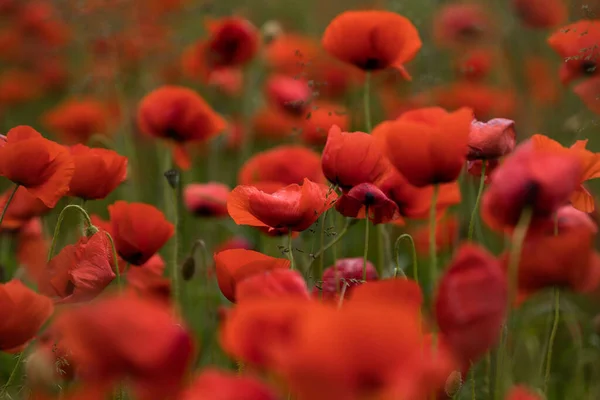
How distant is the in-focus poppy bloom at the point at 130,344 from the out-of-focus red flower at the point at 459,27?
2.64 metres

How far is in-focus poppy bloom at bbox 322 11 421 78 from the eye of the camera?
125cm

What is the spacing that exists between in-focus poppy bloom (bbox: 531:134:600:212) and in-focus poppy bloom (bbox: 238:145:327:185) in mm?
560

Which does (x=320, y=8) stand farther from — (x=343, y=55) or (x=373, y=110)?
(x=343, y=55)

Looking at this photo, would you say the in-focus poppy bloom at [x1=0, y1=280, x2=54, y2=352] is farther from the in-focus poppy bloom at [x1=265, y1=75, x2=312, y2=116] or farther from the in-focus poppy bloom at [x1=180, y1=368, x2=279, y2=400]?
the in-focus poppy bloom at [x1=265, y1=75, x2=312, y2=116]

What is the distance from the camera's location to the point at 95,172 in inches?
43.7

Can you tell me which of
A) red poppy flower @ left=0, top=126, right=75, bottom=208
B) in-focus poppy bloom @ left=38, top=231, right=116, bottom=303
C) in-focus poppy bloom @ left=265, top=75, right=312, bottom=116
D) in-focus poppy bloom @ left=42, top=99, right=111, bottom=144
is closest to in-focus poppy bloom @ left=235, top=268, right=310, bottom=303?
in-focus poppy bloom @ left=38, top=231, right=116, bottom=303

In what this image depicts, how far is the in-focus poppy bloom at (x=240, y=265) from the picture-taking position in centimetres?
85

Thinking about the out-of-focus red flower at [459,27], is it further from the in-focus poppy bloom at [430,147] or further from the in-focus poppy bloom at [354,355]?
the in-focus poppy bloom at [354,355]

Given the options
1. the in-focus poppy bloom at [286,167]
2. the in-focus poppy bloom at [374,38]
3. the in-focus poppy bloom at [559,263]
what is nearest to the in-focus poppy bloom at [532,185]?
the in-focus poppy bloom at [559,263]

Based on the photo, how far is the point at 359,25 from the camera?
1.27 metres

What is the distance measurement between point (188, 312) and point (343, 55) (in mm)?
692

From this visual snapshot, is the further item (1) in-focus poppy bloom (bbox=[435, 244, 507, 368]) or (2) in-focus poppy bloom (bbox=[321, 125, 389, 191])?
(2) in-focus poppy bloom (bbox=[321, 125, 389, 191])

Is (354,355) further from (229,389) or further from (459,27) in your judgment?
(459,27)

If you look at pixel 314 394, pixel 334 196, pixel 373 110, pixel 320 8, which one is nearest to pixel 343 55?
pixel 334 196
